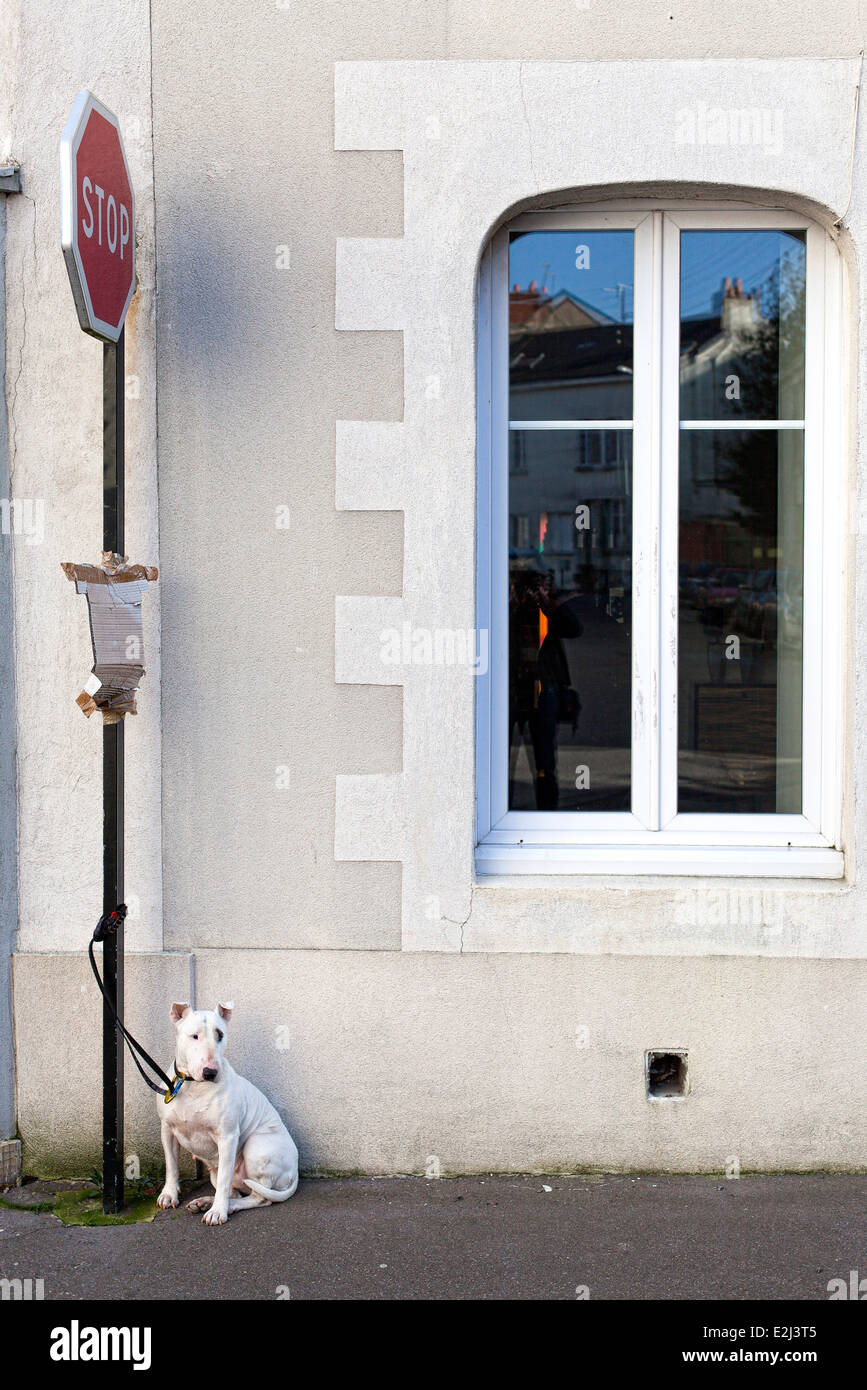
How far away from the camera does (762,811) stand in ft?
15.3

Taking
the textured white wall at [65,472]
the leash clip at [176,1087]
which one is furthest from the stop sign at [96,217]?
the leash clip at [176,1087]

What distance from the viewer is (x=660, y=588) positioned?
181 inches

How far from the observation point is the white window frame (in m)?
4.53

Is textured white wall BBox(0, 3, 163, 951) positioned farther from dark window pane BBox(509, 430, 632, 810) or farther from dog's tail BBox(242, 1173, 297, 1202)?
dark window pane BBox(509, 430, 632, 810)

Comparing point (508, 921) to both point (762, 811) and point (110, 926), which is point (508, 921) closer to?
point (762, 811)

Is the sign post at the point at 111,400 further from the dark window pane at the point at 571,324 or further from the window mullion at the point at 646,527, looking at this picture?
the window mullion at the point at 646,527

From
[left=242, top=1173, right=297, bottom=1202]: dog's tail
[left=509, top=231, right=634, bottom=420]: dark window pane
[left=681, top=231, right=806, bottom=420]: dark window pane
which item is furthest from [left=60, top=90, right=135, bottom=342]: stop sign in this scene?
[left=242, top=1173, right=297, bottom=1202]: dog's tail

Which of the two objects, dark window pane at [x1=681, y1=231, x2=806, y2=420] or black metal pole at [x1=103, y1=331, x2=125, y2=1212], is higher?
dark window pane at [x1=681, y1=231, x2=806, y2=420]

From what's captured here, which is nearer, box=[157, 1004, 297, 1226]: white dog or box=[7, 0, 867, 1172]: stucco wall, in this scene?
box=[157, 1004, 297, 1226]: white dog

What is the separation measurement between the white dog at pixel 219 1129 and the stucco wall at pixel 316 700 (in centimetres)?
27

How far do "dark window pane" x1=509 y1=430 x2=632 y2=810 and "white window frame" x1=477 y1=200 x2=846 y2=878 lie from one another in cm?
5

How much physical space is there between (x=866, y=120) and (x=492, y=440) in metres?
1.73

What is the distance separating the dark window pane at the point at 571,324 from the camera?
4.59 metres
